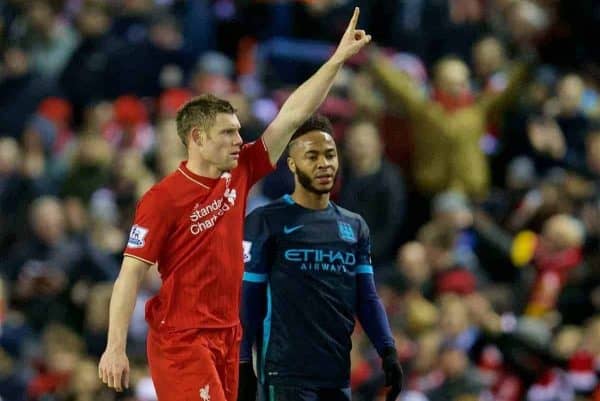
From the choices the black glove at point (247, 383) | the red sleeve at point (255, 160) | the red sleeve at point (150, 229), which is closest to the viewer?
the red sleeve at point (150, 229)

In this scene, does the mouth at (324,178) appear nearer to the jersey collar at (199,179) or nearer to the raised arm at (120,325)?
the jersey collar at (199,179)

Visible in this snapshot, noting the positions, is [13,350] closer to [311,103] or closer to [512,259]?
[512,259]

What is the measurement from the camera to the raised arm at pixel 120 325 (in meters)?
7.86

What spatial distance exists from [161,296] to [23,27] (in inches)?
388

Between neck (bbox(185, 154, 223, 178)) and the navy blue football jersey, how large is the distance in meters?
0.58

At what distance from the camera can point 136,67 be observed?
1661 centimetres

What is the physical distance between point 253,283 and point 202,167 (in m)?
0.77

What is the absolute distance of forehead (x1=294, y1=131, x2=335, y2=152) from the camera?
343 inches

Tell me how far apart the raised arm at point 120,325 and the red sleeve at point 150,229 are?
0.15 ft

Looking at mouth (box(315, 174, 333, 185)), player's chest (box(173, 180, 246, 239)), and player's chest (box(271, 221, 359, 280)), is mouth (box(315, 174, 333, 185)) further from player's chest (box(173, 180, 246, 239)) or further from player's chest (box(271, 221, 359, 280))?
player's chest (box(173, 180, 246, 239))

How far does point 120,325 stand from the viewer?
7.95 meters

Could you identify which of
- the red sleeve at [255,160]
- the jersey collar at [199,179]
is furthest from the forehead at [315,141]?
the jersey collar at [199,179]

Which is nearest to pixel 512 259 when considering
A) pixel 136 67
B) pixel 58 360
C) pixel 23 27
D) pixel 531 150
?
pixel 531 150

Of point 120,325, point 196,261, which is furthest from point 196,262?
point 120,325
